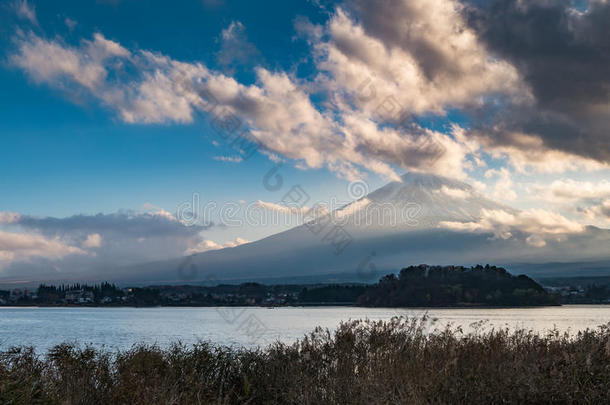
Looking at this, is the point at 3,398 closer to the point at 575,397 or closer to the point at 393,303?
the point at 575,397

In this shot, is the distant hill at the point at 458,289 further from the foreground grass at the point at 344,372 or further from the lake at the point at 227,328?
the foreground grass at the point at 344,372

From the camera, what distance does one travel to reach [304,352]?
1187cm

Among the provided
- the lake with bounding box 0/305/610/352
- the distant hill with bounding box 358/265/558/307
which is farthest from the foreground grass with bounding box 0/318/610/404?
the distant hill with bounding box 358/265/558/307

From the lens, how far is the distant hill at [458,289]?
7762 centimetres

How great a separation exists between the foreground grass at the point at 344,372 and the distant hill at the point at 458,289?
65.4 meters

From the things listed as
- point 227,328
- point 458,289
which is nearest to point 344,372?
point 227,328

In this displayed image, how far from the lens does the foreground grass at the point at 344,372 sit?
8.93 meters

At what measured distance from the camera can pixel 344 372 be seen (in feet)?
36.6

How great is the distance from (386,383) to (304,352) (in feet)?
9.06

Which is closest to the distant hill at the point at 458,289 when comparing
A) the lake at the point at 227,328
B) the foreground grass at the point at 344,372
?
the lake at the point at 227,328

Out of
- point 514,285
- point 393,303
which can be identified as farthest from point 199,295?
point 514,285

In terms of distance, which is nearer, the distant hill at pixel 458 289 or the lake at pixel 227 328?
the lake at pixel 227 328

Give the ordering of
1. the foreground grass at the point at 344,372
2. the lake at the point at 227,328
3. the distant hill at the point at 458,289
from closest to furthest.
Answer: the foreground grass at the point at 344,372 < the lake at the point at 227,328 < the distant hill at the point at 458,289

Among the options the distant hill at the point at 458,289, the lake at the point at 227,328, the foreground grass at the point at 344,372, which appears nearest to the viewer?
the foreground grass at the point at 344,372
